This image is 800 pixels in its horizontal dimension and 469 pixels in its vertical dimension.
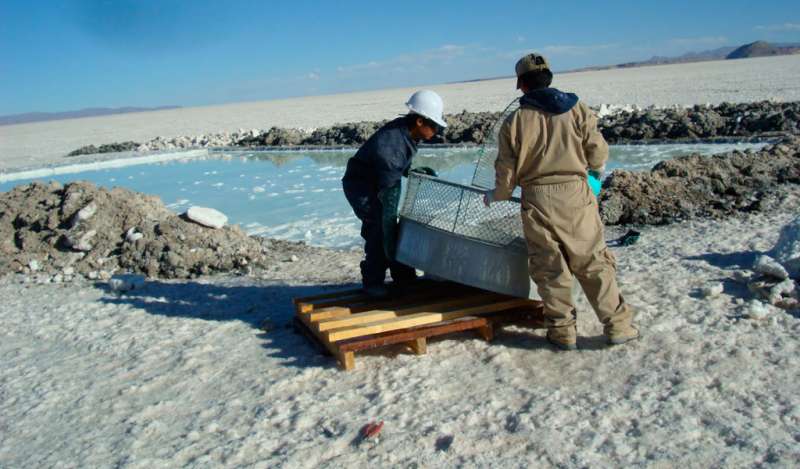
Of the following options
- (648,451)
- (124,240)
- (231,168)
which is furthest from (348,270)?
(231,168)

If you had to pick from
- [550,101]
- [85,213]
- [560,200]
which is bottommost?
[85,213]

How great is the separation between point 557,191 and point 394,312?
1236 mm

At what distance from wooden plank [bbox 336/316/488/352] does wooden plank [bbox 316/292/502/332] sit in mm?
172

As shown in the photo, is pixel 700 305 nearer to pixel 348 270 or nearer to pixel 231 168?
pixel 348 270

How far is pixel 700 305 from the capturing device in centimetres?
423

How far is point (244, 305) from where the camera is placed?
530 cm

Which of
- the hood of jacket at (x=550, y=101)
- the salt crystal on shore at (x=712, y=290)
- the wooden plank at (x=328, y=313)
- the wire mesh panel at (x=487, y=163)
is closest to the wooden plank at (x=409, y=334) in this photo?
the wooden plank at (x=328, y=313)

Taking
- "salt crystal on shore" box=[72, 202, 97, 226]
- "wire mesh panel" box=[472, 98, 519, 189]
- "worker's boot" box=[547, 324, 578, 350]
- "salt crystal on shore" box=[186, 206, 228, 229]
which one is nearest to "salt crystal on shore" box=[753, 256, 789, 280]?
"worker's boot" box=[547, 324, 578, 350]

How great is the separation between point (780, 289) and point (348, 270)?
11.3 ft

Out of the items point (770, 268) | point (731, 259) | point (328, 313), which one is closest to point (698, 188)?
point (731, 259)

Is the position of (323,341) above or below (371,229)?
below

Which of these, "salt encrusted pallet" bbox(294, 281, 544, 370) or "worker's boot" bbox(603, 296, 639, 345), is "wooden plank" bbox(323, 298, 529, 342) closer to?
"salt encrusted pallet" bbox(294, 281, 544, 370)

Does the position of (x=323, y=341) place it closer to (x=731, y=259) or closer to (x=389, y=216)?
(x=389, y=216)

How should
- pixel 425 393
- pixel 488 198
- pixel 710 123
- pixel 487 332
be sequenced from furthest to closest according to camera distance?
1. pixel 710 123
2. pixel 487 332
3. pixel 488 198
4. pixel 425 393
